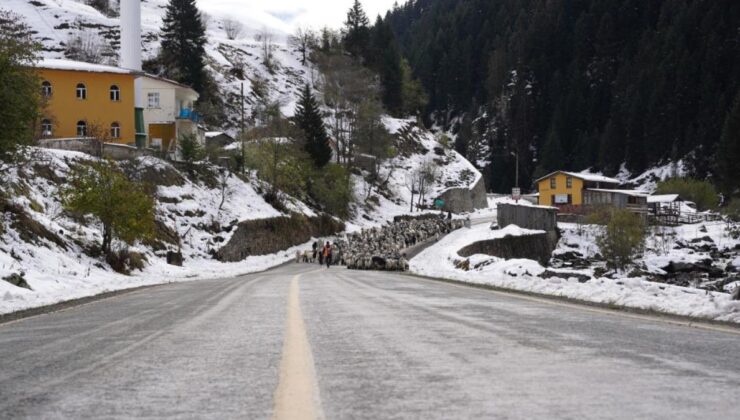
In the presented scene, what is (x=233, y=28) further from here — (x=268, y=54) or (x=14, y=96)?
(x=14, y=96)

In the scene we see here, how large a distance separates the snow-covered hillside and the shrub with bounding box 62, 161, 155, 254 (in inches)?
2834

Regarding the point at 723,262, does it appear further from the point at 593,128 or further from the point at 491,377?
the point at 593,128

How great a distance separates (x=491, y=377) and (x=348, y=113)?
97244 mm

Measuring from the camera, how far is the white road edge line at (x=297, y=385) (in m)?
3.93

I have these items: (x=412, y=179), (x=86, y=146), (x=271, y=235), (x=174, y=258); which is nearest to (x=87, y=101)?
(x=86, y=146)

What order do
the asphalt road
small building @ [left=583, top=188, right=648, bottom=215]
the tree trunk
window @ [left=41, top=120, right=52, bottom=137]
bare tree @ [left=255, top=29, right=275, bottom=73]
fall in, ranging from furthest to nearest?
bare tree @ [left=255, top=29, right=275, bottom=73] < small building @ [left=583, top=188, right=648, bottom=215] < window @ [left=41, top=120, right=52, bottom=137] < the tree trunk < the asphalt road

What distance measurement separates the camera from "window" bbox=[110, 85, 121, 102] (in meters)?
58.6

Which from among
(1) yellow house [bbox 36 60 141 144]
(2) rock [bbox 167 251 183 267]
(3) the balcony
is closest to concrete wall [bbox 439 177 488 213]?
(3) the balcony

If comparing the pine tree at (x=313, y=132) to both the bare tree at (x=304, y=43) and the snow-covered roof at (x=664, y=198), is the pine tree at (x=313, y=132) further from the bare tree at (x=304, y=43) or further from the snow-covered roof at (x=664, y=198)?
the bare tree at (x=304, y=43)

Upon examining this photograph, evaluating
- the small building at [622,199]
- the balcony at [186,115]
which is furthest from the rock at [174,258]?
the small building at [622,199]

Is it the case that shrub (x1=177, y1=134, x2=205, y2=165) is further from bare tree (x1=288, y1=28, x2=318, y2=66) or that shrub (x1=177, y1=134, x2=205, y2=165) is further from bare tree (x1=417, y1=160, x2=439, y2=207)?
bare tree (x1=288, y1=28, x2=318, y2=66)

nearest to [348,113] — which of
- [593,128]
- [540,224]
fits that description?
[540,224]

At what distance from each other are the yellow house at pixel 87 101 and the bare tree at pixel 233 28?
10587 cm

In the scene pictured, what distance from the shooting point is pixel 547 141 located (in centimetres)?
15475
